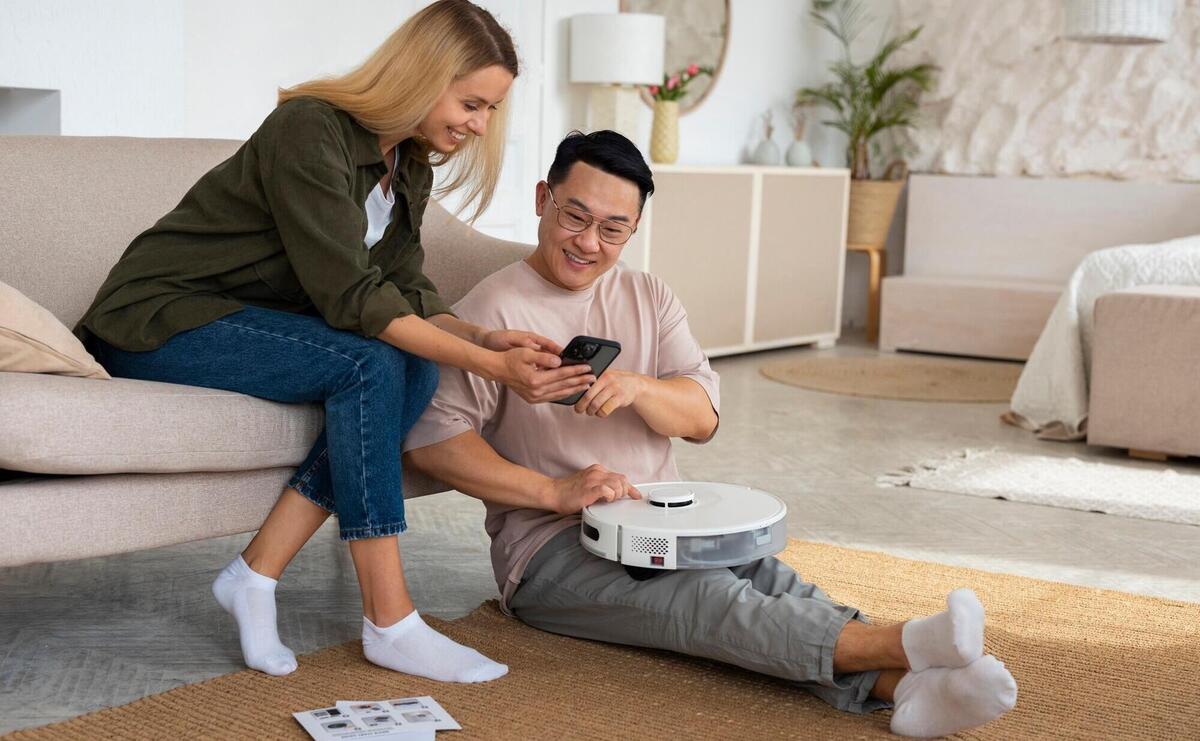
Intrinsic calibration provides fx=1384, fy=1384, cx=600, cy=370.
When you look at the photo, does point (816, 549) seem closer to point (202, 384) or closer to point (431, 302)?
point (431, 302)

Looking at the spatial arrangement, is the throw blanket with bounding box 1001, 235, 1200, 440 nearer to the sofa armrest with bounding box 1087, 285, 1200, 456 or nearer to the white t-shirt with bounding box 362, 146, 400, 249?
the sofa armrest with bounding box 1087, 285, 1200, 456

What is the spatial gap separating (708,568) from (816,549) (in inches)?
40.1

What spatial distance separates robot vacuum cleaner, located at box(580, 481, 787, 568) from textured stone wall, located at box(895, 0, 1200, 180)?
532 centimetres

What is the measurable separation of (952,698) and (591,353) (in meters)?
0.72

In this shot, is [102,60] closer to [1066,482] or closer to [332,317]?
[332,317]

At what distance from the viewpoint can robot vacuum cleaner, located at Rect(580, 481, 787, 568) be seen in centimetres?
204

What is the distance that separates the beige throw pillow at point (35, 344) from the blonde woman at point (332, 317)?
0.10 metres

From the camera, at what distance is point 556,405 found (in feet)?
7.61

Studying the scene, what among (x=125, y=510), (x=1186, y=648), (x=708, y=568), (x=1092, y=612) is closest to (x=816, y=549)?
(x=1092, y=612)

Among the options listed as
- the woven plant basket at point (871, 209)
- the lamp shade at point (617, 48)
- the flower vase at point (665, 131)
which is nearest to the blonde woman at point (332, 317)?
the lamp shade at point (617, 48)

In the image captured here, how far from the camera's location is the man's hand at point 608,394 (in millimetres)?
2141

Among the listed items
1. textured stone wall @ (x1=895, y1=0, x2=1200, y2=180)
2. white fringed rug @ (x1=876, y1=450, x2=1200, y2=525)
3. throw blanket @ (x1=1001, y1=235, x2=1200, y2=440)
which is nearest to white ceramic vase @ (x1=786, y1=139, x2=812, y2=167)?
textured stone wall @ (x1=895, y1=0, x2=1200, y2=180)

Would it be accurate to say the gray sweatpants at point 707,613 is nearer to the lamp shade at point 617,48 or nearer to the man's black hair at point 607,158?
the man's black hair at point 607,158

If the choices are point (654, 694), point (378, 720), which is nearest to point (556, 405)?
point (654, 694)
